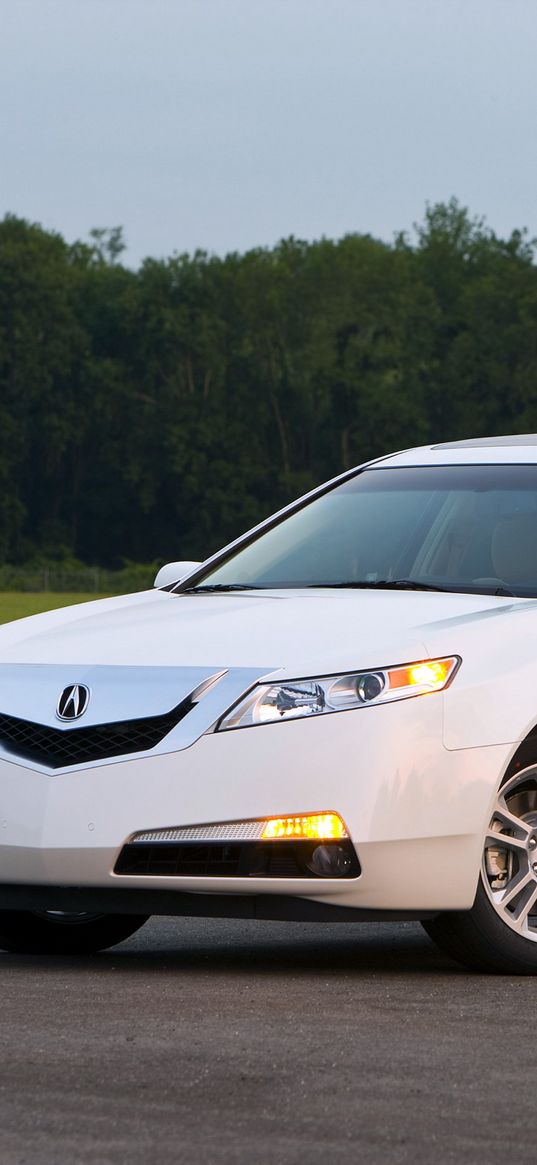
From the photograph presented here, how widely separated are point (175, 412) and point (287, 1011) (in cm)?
10888

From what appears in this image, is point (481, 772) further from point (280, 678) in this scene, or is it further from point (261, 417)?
point (261, 417)

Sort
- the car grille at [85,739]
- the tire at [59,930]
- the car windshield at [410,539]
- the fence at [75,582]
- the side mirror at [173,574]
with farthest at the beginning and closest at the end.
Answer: the fence at [75,582] → the side mirror at [173,574] → the car windshield at [410,539] → the tire at [59,930] → the car grille at [85,739]

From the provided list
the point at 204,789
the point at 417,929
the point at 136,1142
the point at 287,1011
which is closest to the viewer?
the point at 136,1142

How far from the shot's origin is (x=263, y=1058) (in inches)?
193

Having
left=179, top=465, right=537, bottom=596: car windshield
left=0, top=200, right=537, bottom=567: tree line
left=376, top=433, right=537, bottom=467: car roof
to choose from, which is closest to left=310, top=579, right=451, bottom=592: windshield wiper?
left=179, top=465, right=537, bottom=596: car windshield

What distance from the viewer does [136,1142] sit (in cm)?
404

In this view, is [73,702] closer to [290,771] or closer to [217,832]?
[217,832]

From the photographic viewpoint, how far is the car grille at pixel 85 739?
6117 mm

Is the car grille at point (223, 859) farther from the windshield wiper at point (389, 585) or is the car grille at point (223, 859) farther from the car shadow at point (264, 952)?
the windshield wiper at point (389, 585)

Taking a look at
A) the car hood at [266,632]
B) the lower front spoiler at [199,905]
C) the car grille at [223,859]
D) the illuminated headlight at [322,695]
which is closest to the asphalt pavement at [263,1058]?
the lower front spoiler at [199,905]

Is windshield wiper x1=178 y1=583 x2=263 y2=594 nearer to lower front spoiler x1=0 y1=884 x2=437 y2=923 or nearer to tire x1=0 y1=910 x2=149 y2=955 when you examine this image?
tire x1=0 y1=910 x2=149 y2=955

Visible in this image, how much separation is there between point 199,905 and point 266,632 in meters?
0.87

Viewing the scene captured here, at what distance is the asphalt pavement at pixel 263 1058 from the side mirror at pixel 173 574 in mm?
1611

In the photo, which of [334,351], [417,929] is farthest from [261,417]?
[417,929]
